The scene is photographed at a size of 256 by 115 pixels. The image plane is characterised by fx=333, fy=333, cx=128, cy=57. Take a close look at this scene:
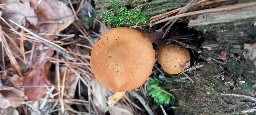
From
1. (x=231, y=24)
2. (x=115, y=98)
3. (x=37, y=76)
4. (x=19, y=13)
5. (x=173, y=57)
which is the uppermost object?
(x=19, y=13)

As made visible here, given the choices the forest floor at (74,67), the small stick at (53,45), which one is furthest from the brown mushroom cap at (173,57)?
the small stick at (53,45)

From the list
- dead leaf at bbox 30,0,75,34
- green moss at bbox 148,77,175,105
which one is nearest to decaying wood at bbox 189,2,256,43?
green moss at bbox 148,77,175,105

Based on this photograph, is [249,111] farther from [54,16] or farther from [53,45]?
[54,16]

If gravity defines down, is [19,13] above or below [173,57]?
above

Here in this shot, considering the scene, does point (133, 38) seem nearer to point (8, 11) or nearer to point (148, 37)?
point (148, 37)

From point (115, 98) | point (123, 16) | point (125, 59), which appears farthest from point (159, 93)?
point (123, 16)

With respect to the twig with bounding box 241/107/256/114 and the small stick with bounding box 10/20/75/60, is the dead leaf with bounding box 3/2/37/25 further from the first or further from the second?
the twig with bounding box 241/107/256/114
